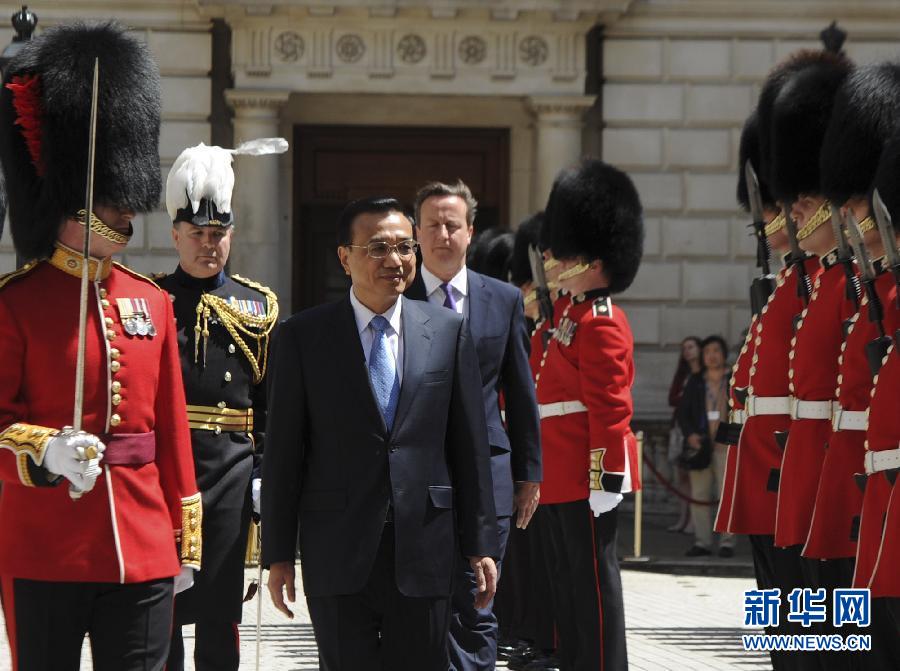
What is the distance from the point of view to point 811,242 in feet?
20.6

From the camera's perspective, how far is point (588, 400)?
6801 mm

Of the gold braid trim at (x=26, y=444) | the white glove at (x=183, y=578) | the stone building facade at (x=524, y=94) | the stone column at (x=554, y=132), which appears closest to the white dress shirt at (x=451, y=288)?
the white glove at (x=183, y=578)

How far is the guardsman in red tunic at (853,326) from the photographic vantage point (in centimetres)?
544

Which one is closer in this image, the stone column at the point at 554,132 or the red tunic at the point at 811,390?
the red tunic at the point at 811,390

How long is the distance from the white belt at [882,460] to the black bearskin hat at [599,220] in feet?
8.73

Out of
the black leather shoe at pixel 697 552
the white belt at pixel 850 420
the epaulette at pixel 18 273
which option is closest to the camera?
the epaulette at pixel 18 273

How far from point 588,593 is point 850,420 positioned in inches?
59.9

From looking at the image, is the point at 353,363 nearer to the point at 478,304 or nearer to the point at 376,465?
the point at 376,465

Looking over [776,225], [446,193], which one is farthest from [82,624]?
[776,225]

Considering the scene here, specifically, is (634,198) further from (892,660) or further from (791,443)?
(892,660)

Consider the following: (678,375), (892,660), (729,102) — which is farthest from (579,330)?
(729,102)

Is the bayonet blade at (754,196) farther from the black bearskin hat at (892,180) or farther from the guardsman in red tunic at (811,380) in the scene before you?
the black bearskin hat at (892,180)

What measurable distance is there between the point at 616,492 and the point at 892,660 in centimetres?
141

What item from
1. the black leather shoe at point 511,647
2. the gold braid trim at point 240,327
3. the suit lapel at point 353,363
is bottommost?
the black leather shoe at point 511,647
